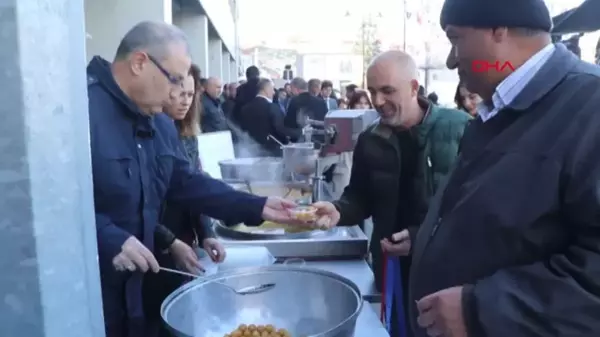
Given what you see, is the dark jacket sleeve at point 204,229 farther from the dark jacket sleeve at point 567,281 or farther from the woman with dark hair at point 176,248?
the dark jacket sleeve at point 567,281

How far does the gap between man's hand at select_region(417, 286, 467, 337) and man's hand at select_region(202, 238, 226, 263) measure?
97 centimetres

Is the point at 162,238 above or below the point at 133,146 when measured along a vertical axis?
below

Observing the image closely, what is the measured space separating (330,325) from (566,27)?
4854mm

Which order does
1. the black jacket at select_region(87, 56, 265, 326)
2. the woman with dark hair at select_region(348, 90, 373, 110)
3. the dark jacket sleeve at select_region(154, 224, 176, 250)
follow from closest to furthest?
the black jacket at select_region(87, 56, 265, 326) < the dark jacket sleeve at select_region(154, 224, 176, 250) < the woman with dark hair at select_region(348, 90, 373, 110)

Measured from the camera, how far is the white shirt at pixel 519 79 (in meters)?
1.30

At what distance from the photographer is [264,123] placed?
23.2ft

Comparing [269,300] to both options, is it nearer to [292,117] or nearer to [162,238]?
[162,238]

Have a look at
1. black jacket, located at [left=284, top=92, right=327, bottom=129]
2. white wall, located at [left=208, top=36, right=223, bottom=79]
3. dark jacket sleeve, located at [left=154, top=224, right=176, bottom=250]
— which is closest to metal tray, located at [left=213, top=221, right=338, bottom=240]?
dark jacket sleeve, located at [left=154, top=224, right=176, bottom=250]

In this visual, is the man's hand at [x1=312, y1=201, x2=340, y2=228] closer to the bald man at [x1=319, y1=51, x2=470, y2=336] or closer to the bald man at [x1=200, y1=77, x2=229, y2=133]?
the bald man at [x1=319, y1=51, x2=470, y2=336]

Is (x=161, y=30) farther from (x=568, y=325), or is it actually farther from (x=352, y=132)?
(x=352, y=132)

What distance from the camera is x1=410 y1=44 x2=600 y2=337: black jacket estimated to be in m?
1.10

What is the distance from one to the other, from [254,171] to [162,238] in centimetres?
199

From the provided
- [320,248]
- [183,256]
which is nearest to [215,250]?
[183,256]

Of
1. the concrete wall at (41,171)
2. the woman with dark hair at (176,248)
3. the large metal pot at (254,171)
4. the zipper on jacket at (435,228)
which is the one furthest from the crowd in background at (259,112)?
the concrete wall at (41,171)
